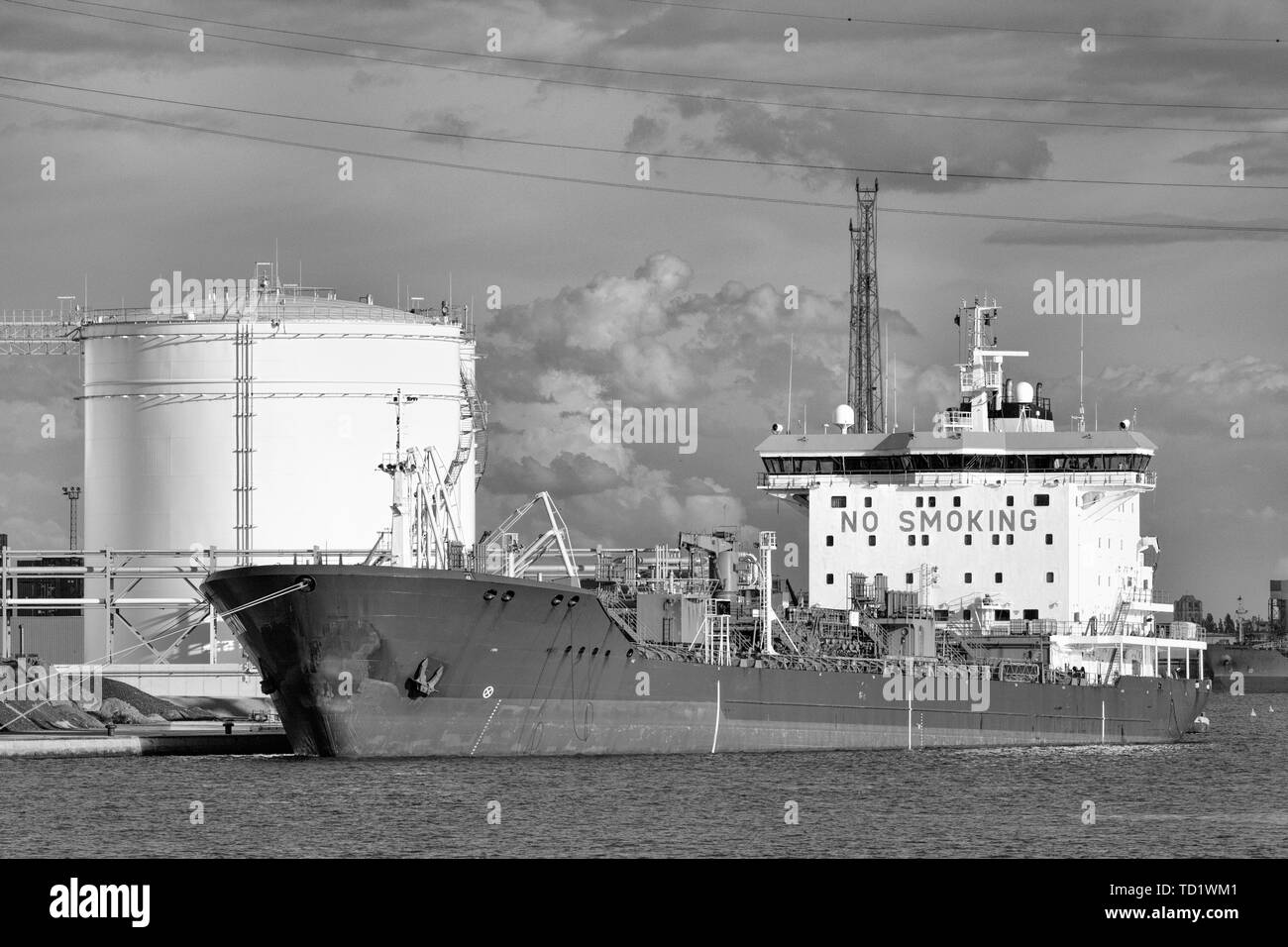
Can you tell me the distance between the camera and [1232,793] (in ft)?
115

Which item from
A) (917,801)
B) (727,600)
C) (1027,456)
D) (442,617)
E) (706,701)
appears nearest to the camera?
(917,801)

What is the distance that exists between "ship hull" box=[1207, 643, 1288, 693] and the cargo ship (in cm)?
9736

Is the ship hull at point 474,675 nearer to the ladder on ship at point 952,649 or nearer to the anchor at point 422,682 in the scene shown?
the anchor at point 422,682

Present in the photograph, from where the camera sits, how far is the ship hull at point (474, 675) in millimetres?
32812

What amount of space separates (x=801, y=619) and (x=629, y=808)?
718 inches

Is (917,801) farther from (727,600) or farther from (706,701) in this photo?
(727,600)

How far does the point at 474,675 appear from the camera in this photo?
34.0m

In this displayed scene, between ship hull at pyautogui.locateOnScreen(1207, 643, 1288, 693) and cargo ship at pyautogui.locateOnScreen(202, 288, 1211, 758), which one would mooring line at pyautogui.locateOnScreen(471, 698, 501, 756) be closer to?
cargo ship at pyautogui.locateOnScreen(202, 288, 1211, 758)

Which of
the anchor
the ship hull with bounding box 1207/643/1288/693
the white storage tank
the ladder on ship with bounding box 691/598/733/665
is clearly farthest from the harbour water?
the ship hull with bounding box 1207/643/1288/693

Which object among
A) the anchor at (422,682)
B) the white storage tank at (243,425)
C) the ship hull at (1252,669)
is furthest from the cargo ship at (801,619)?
the ship hull at (1252,669)

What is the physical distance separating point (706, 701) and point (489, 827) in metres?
Answer: 13.4

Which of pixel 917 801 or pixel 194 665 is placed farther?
pixel 194 665
